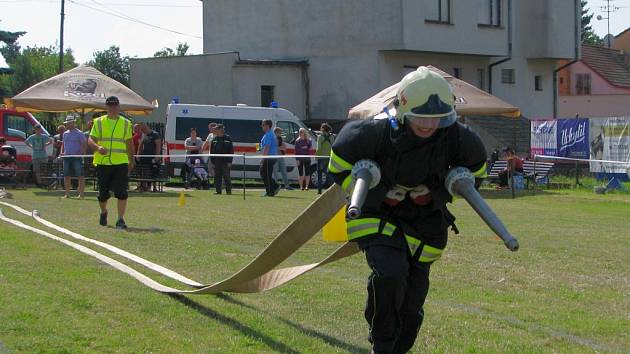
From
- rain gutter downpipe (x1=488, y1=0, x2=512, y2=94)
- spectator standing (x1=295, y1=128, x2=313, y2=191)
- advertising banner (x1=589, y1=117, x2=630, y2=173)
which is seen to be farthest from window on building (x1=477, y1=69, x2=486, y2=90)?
spectator standing (x1=295, y1=128, x2=313, y2=191)

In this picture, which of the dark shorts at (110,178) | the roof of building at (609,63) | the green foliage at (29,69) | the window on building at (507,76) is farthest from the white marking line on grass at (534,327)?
the green foliage at (29,69)

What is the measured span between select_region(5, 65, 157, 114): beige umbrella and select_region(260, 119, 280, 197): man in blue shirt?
10.3ft

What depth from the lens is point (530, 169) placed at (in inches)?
1147

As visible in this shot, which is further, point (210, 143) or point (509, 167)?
point (509, 167)

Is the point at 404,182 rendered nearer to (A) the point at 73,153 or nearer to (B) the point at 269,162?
(A) the point at 73,153

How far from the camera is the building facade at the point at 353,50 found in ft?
130

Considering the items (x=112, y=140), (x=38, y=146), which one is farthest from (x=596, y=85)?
(x=112, y=140)

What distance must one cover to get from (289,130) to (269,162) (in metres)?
7.11

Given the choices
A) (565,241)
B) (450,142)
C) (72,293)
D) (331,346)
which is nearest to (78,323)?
(72,293)

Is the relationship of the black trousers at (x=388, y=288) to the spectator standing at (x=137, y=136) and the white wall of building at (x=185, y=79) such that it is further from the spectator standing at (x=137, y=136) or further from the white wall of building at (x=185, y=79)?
the white wall of building at (x=185, y=79)

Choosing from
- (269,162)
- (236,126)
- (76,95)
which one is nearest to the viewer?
(269,162)

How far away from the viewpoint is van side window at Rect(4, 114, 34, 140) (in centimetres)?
2838

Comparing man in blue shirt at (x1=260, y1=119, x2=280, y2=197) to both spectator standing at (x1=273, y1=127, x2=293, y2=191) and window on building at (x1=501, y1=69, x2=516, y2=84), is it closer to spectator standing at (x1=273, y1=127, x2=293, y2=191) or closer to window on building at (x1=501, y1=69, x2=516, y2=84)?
spectator standing at (x1=273, y1=127, x2=293, y2=191)

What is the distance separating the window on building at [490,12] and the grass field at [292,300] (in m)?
29.1
